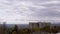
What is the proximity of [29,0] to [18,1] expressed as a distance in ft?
0.62

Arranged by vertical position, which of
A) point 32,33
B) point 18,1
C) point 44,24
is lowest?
point 32,33

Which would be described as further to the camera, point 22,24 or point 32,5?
point 32,5

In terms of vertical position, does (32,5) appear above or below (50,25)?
above

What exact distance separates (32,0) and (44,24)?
0.46 m

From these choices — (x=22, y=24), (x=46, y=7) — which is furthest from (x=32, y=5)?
(x=22, y=24)

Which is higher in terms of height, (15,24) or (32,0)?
(32,0)

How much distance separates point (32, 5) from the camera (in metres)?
2.11

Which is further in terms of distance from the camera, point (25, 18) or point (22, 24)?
point (25, 18)

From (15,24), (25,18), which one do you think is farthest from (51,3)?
(15,24)

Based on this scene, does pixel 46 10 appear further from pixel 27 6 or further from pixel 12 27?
pixel 12 27

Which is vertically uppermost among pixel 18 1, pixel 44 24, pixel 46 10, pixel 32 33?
pixel 18 1

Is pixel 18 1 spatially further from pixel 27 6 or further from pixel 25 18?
pixel 25 18

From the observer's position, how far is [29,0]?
2072mm

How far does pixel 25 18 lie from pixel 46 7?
1.34ft
